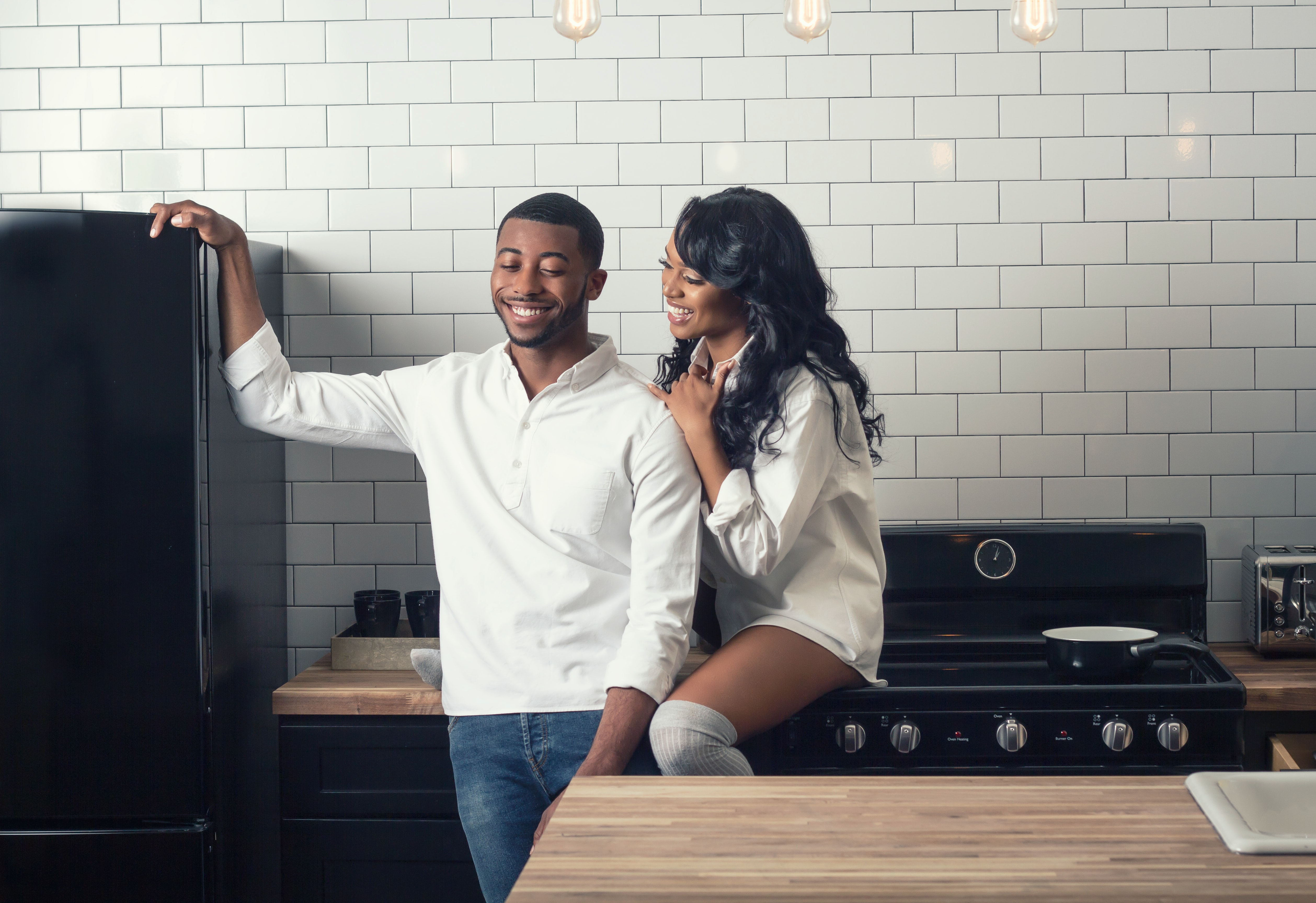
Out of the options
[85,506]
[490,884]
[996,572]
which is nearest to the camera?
[490,884]

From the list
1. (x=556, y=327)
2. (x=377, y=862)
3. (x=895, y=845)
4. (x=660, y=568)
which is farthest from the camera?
(x=377, y=862)

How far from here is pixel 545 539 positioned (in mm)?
1995

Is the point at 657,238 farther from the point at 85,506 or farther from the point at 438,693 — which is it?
the point at 85,506

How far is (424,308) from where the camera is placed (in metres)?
2.81

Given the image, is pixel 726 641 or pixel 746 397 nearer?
pixel 746 397

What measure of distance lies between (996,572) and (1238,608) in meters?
0.73

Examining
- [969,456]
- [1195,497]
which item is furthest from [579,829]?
[1195,497]

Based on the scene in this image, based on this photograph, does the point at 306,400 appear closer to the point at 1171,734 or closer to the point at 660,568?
the point at 660,568

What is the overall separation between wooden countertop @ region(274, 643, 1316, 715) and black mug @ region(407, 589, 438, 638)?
0.13 metres

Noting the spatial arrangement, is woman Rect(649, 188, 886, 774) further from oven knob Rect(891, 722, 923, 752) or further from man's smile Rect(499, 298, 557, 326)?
man's smile Rect(499, 298, 557, 326)

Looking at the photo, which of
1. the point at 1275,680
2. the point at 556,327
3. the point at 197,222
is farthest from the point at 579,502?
the point at 1275,680

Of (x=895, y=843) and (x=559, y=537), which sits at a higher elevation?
(x=559, y=537)

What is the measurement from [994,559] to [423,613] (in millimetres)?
1452

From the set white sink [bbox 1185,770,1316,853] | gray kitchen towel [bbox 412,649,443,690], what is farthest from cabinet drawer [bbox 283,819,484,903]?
white sink [bbox 1185,770,1316,853]
